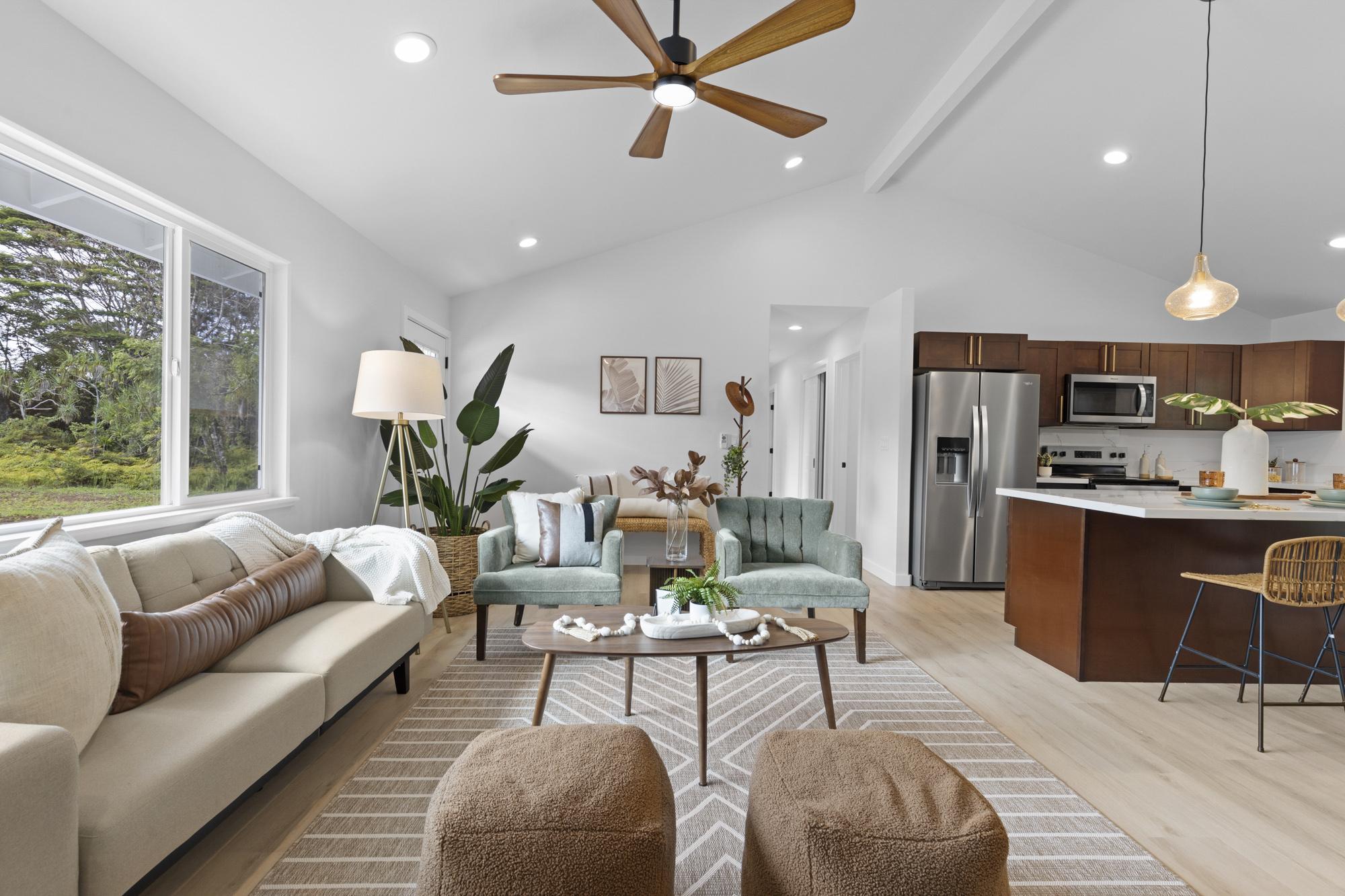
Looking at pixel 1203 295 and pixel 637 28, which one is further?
pixel 1203 295

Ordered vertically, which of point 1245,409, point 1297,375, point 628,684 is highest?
point 1297,375

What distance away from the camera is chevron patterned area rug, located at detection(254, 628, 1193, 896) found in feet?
5.78

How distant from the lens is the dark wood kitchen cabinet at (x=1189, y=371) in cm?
594

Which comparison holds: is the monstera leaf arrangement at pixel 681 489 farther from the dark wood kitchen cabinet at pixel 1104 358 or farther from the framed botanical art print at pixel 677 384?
the dark wood kitchen cabinet at pixel 1104 358

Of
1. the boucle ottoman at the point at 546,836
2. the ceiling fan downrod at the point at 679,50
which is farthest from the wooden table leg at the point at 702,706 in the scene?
the ceiling fan downrod at the point at 679,50

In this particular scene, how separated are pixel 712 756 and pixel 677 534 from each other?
1302 millimetres

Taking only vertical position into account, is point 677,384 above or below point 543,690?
above

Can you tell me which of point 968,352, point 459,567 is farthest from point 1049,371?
point 459,567

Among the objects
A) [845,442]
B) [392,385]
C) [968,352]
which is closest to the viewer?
[392,385]

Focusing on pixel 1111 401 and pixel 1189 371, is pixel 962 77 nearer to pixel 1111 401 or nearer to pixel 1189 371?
pixel 1111 401

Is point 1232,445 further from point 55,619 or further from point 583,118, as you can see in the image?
point 55,619

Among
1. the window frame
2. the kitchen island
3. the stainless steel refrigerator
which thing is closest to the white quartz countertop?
the kitchen island

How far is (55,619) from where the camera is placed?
60.4 inches

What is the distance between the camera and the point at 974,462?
5379 millimetres
